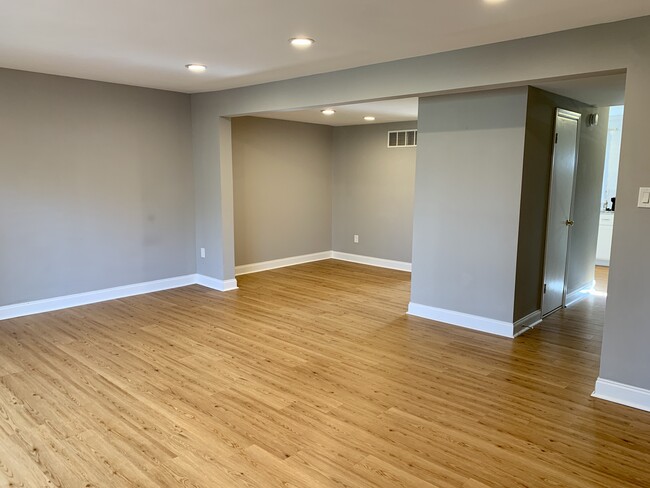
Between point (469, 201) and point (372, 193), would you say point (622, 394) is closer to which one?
point (469, 201)

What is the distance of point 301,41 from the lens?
3270mm

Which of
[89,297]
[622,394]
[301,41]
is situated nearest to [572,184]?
[622,394]

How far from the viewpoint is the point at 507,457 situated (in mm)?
2428

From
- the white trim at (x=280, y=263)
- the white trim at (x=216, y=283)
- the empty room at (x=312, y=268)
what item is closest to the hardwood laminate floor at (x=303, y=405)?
the empty room at (x=312, y=268)

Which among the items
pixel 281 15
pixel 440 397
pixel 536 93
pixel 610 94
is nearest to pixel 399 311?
pixel 440 397

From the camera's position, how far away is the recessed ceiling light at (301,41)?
3213 millimetres

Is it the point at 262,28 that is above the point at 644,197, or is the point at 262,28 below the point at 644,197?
above

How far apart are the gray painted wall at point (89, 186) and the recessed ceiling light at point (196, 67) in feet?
4.59

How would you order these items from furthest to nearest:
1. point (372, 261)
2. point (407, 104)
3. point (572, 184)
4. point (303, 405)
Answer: point (372, 261) → point (407, 104) → point (572, 184) → point (303, 405)

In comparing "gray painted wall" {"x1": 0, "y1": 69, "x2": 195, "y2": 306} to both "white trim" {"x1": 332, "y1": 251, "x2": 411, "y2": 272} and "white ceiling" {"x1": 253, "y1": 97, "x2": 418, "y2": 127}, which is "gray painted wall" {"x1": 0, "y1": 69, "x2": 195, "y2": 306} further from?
"white trim" {"x1": 332, "y1": 251, "x2": 411, "y2": 272}

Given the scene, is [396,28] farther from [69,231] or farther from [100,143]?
[69,231]

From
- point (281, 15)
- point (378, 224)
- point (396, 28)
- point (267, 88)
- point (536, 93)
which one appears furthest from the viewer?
point (378, 224)

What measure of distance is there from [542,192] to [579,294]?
1.89 m

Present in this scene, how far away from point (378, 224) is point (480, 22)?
4.72 m
